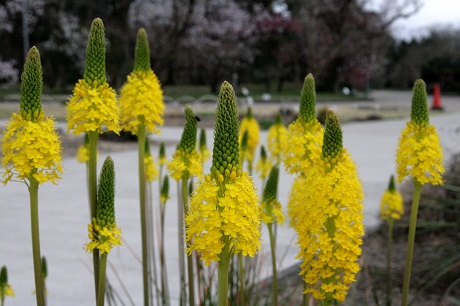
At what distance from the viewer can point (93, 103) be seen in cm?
216

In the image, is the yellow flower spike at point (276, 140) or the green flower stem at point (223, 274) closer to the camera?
the green flower stem at point (223, 274)

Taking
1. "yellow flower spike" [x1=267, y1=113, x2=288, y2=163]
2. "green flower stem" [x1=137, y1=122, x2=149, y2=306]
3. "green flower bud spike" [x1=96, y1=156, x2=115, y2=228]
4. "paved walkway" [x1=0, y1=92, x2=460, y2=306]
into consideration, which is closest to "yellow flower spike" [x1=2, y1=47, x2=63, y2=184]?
"green flower bud spike" [x1=96, y1=156, x2=115, y2=228]

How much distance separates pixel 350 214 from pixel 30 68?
44.9 inches

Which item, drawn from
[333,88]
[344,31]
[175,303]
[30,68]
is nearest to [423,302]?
[175,303]

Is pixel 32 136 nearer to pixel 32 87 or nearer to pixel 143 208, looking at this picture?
pixel 32 87

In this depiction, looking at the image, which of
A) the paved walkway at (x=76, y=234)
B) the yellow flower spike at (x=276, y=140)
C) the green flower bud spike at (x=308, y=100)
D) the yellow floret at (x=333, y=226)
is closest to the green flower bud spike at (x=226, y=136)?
the yellow floret at (x=333, y=226)

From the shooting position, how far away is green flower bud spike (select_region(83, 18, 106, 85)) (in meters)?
2.06

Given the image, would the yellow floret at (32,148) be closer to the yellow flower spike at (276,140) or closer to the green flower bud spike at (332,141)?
the green flower bud spike at (332,141)

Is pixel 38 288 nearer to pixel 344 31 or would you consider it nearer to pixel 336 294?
pixel 336 294

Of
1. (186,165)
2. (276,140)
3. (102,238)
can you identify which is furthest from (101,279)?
(276,140)

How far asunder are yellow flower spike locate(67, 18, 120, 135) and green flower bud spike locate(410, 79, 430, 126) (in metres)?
1.27

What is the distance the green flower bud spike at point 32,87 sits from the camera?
6.18 ft

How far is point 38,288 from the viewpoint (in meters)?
2.05

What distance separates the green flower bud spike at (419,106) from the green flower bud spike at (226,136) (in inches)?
47.9
